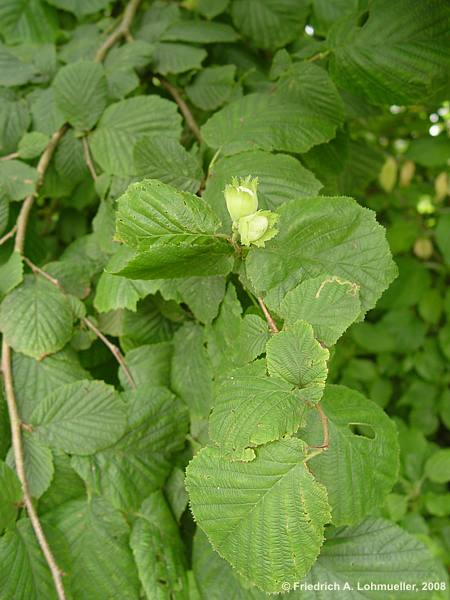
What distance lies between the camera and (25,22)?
1490 millimetres

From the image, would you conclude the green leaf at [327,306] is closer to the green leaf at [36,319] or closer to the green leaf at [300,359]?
the green leaf at [300,359]

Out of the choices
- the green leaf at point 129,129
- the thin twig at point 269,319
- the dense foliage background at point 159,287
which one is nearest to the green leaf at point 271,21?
the dense foliage background at point 159,287

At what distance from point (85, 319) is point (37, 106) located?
521 mm

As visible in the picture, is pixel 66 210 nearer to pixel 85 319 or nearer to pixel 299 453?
pixel 85 319

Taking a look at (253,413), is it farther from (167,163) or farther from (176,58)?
(176,58)

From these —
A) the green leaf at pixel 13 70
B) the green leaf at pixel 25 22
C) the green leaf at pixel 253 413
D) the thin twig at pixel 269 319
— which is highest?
the green leaf at pixel 25 22

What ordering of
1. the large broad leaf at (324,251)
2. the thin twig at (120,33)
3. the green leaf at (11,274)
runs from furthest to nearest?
the thin twig at (120,33), the green leaf at (11,274), the large broad leaf at (324,251)

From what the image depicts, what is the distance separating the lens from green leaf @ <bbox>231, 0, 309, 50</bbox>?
1.37m

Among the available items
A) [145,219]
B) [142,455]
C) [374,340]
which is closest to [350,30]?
[145,219]

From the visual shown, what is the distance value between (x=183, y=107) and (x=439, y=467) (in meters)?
1.33

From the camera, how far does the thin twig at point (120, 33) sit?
131cm

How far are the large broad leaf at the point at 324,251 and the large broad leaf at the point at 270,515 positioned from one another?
0.69ft

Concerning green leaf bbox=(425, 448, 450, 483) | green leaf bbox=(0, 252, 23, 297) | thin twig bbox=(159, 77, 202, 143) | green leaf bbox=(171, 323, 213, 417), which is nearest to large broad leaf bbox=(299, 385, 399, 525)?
green leaf bbox=(171, 323, 213, 417)

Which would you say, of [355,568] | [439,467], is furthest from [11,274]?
[439,467]
